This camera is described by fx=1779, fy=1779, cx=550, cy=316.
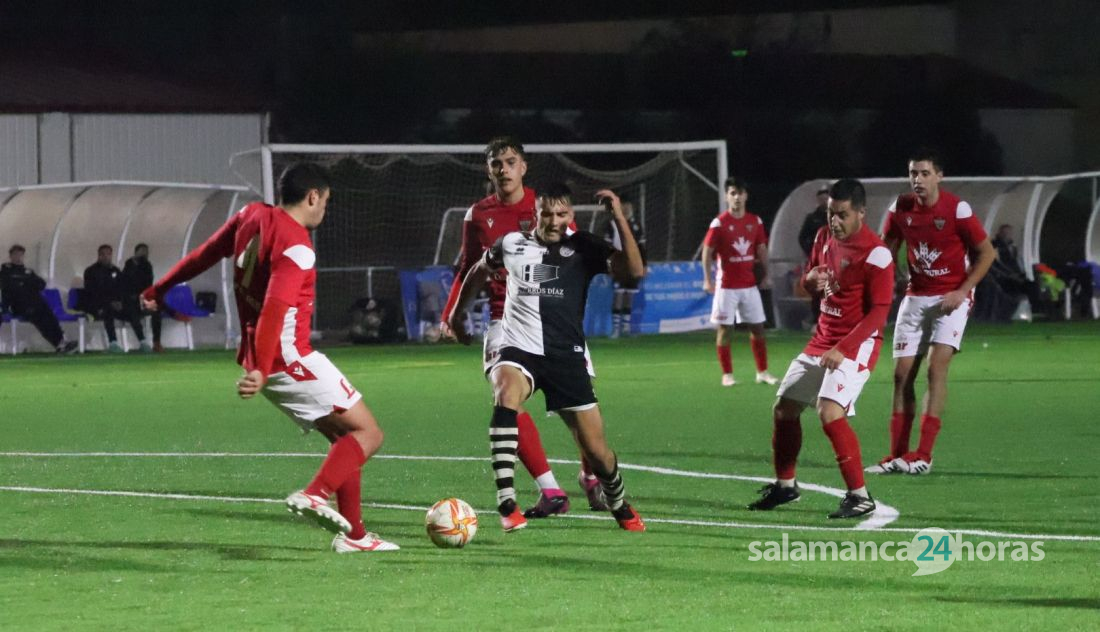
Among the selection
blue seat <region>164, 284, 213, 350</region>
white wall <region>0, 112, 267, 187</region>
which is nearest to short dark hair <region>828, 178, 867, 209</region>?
blue seat <region>164, 284, 213, 350</region>

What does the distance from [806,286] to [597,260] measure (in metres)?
1.54

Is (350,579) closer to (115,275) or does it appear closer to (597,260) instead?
(597,260)

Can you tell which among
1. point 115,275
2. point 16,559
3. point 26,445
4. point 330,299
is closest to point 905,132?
point 330,299

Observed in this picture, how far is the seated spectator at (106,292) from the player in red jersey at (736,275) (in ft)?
37.7

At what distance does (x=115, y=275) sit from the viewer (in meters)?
26.8

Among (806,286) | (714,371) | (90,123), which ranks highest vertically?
(90,123)

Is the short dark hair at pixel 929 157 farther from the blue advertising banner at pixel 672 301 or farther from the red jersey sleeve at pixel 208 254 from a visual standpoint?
the blue advertising banner at pixel 672 301

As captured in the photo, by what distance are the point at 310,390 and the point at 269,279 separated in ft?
1.74

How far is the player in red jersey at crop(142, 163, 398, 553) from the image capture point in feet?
25.3

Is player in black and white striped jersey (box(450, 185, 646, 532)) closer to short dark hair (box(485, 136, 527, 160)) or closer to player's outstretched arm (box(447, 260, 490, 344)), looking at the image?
player's outstretched arm (box(447, 260, 490, 344))

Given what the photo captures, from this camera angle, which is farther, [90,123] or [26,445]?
[90,123]

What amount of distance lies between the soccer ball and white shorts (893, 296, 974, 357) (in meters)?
4.38

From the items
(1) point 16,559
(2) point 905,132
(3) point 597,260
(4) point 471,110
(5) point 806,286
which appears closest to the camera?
(1) point 16,559

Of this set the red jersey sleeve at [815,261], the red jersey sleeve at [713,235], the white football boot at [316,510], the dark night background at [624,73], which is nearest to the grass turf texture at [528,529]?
the white football boot at [316,510]
